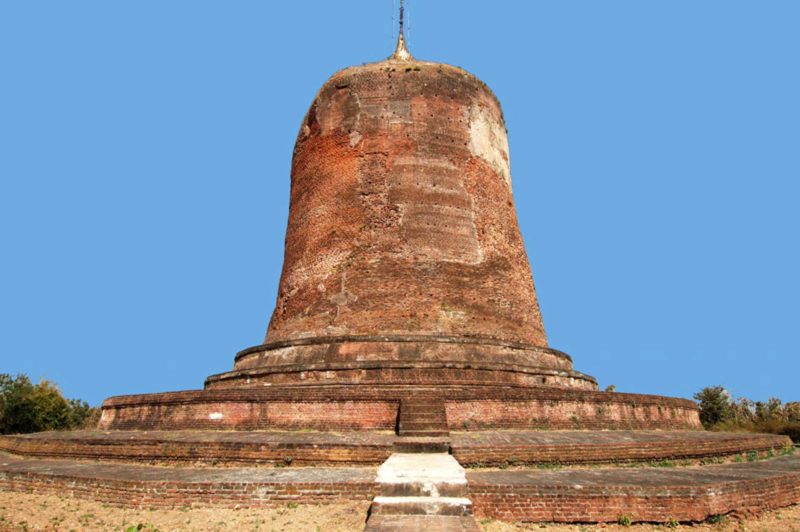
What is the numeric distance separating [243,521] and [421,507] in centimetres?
176

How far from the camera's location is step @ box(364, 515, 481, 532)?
15.3ft

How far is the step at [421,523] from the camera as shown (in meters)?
4.68

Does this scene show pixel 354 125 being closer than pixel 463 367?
No

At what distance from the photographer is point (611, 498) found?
18.1 ft

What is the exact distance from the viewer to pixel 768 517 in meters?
6.00

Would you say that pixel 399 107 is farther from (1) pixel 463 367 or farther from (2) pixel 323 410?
(2) pixel 323 410

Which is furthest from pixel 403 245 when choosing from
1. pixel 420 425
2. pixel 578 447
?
pixel 578 447

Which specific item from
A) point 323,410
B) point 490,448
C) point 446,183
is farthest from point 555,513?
point 446,183

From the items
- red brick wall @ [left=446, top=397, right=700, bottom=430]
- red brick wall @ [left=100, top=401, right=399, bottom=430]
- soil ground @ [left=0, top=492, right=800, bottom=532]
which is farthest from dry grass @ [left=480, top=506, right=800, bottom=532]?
red brick wall @ [left=100, top=401, right=399, bottom=430]

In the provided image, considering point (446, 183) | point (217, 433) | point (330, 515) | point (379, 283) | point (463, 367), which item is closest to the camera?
point (330, 515)

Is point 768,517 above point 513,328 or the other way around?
the other way around

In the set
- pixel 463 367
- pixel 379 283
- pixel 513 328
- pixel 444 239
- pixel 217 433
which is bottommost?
pixel 217 433

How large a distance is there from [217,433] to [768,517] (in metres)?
7.40

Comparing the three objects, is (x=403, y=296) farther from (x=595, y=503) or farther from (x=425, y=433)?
(x=595, y=503)
